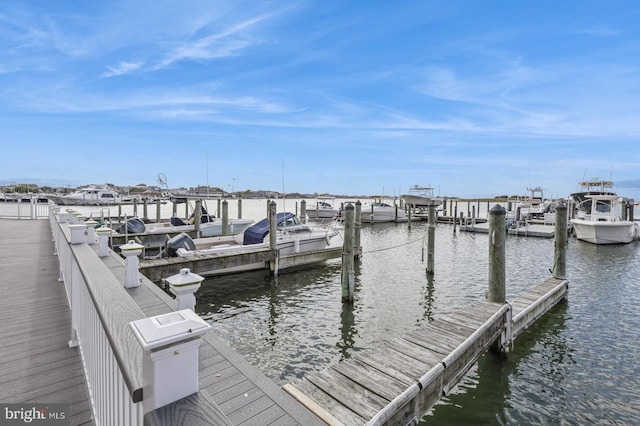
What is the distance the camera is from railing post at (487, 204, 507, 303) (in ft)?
24.1

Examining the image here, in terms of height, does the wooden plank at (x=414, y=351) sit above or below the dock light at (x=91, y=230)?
below

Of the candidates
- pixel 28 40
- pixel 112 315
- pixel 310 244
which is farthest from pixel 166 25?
pixel 112 315

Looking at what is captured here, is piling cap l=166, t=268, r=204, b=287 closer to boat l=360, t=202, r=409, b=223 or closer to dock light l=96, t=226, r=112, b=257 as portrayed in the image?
dock light l=96, t=226, r=112, b=257

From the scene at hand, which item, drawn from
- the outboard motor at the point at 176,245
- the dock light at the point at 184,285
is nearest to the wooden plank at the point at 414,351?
the dock light at the point at 184,285

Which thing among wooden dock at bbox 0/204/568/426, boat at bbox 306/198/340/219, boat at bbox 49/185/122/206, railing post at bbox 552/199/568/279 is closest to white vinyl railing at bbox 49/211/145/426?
wooden dock at bbox 0/204/568/426

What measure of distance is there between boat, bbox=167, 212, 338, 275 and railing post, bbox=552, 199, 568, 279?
8634mm

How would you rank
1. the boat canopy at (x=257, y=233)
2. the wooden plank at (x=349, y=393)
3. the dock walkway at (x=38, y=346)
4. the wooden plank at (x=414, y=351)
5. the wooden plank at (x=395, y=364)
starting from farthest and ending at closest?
the boat canopy at (x=257, y=233) < the wooden plank at (x=414, y=351) < the wooden plank at (x=395, y=364) < the wooden plank at (x=349, y=393) < the dock walkway at (x=38, y=346)

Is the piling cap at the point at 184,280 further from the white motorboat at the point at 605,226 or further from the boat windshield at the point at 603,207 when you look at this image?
the boat windshield at the point at 603,207

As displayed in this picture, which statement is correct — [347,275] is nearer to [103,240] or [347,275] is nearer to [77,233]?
[103,240]

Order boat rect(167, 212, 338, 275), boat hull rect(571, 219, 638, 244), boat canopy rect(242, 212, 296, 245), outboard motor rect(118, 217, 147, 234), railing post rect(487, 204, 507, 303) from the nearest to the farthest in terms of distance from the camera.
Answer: railing post rect(487, 204, 507, 303) → boat rect(167, 212, 338, 275) → boat canopy rect(242, 212, 296, 245) → outboard motor rect(118, 217, 147, 234) → boat hull rect(571, 219, 638, 244)

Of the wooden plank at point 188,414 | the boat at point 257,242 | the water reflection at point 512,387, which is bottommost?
the water reflection at point 512,387

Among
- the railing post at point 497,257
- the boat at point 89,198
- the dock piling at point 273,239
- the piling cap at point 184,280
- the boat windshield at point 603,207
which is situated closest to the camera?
the piling cap at point 184,280

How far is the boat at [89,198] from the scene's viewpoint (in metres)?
52.2

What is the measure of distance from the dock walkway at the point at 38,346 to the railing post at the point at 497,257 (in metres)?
7.43
